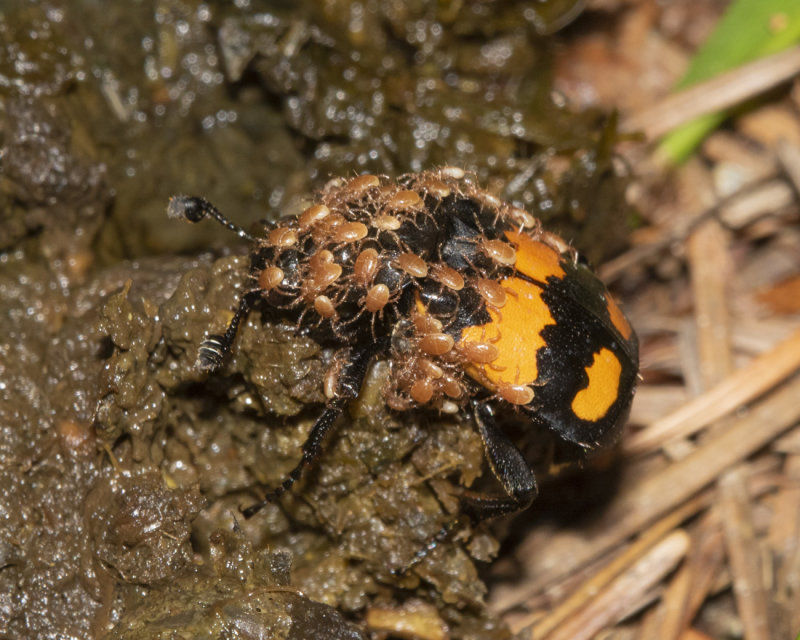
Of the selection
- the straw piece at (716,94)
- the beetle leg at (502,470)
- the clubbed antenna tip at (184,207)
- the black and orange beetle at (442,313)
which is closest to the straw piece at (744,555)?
the black and orange beetle at (442,313)

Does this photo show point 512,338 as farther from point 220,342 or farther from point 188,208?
point 188,208

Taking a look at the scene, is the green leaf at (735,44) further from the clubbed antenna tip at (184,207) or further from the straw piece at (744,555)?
the clubbed antenna tip at (184,207)

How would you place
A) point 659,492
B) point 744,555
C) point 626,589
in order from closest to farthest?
point 626,589 < point 744,555 < point 659,492

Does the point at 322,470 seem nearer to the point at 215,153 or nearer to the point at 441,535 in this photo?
the point at 441,535

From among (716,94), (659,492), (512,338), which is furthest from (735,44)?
(512,338)

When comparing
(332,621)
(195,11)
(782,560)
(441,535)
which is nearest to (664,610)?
(782,560)

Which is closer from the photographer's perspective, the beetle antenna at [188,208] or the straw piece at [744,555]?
the beetle antenna at [188,208]

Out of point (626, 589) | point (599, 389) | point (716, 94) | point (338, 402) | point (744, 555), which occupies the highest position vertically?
point (716, 94)

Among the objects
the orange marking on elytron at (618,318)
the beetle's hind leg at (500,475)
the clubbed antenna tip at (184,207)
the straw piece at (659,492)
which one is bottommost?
the straw piece at (659,492)
